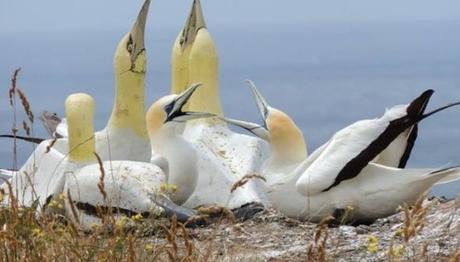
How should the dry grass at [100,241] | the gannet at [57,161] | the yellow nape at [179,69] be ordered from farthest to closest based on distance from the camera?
the yellow nape at [179,69] → the gannet at [57,161] → the dry grass at [100,241]

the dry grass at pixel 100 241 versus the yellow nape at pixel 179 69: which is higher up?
the yellow nape at pixel 179 69

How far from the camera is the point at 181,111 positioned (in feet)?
30.6

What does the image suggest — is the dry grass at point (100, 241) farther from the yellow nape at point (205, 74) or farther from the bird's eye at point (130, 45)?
the yellow nape at point (205, 74)

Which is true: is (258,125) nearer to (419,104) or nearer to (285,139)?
(285,139)

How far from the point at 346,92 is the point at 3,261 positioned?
18117 centimetres

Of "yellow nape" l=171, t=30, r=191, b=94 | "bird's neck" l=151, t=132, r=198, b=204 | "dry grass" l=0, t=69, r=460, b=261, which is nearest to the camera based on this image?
"dry grass" l=0, t=69, r=460, b=261

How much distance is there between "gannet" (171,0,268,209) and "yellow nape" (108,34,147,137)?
450 millimetres

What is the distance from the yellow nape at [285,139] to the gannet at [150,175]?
18.2 inches

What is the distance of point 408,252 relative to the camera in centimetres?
658

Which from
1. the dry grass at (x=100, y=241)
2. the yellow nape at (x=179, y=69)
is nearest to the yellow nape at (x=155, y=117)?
the yellow nape at (x=179, y=69)

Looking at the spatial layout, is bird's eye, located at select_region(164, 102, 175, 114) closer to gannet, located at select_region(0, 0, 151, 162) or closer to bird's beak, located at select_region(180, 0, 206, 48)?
gannet, located at select_region(0, 0, 151, 162)

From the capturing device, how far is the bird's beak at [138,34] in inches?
371

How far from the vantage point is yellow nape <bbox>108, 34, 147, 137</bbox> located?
9242 mm

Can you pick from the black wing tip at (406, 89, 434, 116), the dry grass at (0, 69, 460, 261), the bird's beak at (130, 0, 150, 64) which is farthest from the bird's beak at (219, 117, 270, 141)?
the dry grass at (0, 69, 460, 261)
